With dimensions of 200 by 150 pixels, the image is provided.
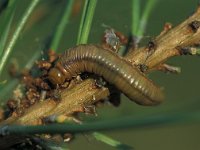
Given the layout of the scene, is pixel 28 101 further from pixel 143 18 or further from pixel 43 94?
pixel 143 18

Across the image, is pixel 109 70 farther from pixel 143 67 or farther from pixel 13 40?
pixel 13 40

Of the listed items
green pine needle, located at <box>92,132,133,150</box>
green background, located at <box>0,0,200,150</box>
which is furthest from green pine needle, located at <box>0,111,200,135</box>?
green pine needle, located at <box>92,132,133,150</box>

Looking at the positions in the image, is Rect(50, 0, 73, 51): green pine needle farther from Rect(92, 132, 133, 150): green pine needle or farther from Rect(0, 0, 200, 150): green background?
Rect(92, 132, 133, 150): green pine needle

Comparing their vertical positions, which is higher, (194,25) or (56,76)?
(194,25)

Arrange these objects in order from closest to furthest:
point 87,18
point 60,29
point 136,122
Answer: point 136,122
point 87,18
point 60,29

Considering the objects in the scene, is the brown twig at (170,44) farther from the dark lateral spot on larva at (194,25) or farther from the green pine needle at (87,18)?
the green pine needle at (87,18)

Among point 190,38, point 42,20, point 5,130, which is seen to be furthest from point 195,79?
point 5,130

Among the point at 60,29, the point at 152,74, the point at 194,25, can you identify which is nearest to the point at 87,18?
the point at 60,29

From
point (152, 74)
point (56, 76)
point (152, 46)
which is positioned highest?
point (152, 46)
